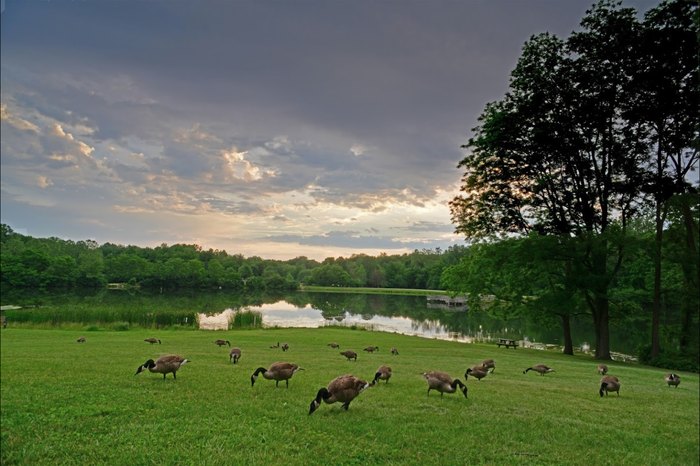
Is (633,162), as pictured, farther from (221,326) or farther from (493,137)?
(221,326)

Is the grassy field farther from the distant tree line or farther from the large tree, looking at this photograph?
the distant tree line

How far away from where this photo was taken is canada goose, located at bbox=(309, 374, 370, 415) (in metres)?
8.79

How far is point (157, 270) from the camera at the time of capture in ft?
438

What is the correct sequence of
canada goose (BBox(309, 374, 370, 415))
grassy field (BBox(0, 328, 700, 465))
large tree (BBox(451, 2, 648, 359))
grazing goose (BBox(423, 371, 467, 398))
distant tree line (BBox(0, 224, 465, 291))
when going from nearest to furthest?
grassy field (BBox(0, 328, 700, 465)), canada goose (BBox(309, 374, 370, 415)), grazing goose (BBox(423, 371, 467, 398)), large tree (BBox(451, 2, 648, 359)), distant tree line (BBox(0, 224, 465, 291))

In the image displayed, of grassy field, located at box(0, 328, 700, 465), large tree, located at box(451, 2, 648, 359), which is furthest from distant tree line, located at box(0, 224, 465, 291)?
grassy field, located at box(0, 328, 700, 465)

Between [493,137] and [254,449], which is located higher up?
[493,137]

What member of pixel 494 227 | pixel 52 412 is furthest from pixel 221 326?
pixel 52 412

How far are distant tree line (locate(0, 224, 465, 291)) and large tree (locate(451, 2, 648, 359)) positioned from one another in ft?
204

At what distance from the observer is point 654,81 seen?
2403cm

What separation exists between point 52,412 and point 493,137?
29.2 metres

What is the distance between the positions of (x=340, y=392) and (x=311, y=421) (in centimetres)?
95

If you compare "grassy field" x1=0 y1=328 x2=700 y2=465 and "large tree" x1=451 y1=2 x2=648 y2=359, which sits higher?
"large tree" x1=451 y1=2 x2=648 y2=359

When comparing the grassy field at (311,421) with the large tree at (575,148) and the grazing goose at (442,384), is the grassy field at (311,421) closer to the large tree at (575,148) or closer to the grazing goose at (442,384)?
the grazing goose at (442,384)

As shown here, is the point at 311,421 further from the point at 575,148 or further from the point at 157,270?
the point at 157,270
